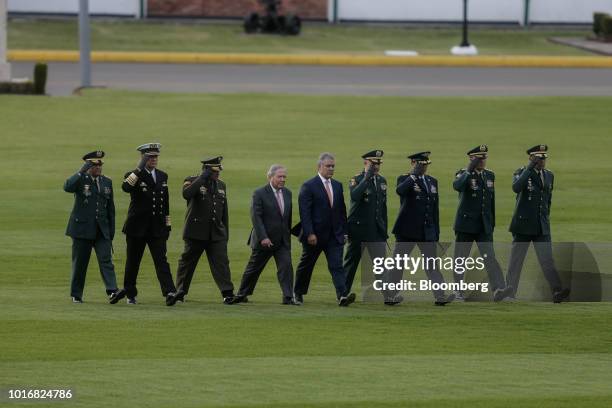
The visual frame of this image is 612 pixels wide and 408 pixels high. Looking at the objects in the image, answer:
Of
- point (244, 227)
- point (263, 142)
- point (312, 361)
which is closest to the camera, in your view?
point (312, 361)

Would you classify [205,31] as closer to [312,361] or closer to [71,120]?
[71,120]

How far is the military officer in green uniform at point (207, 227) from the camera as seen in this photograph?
18.4 m

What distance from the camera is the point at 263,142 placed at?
34.6 m

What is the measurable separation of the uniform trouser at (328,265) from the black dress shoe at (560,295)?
2.60 meters

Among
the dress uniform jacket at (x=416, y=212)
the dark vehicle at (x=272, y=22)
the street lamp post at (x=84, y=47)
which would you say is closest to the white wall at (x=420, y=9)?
the dark vehicle at (x=272, y=22)

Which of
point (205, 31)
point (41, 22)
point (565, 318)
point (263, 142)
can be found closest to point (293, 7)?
point (205, 31)

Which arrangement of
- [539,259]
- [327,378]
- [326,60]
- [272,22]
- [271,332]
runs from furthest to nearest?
[272,22]
[326,60]
[539,259]
[271,332]
[327,378]

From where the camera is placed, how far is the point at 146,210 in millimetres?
18281

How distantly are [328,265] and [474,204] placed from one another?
194 cm

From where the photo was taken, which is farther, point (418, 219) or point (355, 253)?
point (355, 253)

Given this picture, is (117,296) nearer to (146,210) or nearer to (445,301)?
(146,210)

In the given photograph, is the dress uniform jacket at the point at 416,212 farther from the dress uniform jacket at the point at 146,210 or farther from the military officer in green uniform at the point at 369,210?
the dress uniform jacket at the point at 146,210

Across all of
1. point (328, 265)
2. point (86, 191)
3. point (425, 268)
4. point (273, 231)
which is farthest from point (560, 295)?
point (86, 191)

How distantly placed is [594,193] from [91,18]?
38.5 m
